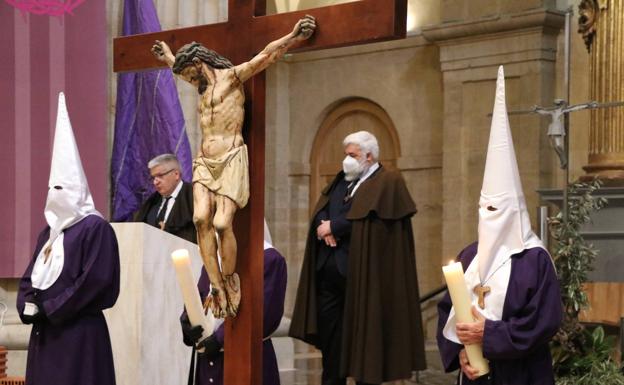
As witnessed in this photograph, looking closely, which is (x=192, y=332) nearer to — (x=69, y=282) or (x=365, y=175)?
(x=69, y=282)

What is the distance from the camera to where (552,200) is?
908 centimetres

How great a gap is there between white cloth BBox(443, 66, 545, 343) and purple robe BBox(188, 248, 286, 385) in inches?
33.1

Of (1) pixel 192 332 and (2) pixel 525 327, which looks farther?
(1) pixel 192 332

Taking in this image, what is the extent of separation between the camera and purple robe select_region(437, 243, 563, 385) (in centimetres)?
489

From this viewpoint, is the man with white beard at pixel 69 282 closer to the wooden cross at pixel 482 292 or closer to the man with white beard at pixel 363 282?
the man with white beard at pixel 363 282

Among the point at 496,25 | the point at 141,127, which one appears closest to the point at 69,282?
the point at 141,127

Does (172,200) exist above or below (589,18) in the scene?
below

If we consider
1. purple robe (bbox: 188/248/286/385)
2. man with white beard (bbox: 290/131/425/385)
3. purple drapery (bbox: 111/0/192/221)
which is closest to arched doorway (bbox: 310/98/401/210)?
purple drapery (bbox: 111/0/192/221)

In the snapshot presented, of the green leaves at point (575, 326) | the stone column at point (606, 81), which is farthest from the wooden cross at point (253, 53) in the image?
the stone column at point (606, 81)

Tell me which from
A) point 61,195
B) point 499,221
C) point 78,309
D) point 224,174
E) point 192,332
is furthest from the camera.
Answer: point 61,195

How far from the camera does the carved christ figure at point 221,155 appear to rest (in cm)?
437

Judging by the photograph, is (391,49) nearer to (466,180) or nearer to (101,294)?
(466,180)

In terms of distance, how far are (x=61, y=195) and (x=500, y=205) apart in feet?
7.75

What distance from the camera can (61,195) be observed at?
6270 mm
